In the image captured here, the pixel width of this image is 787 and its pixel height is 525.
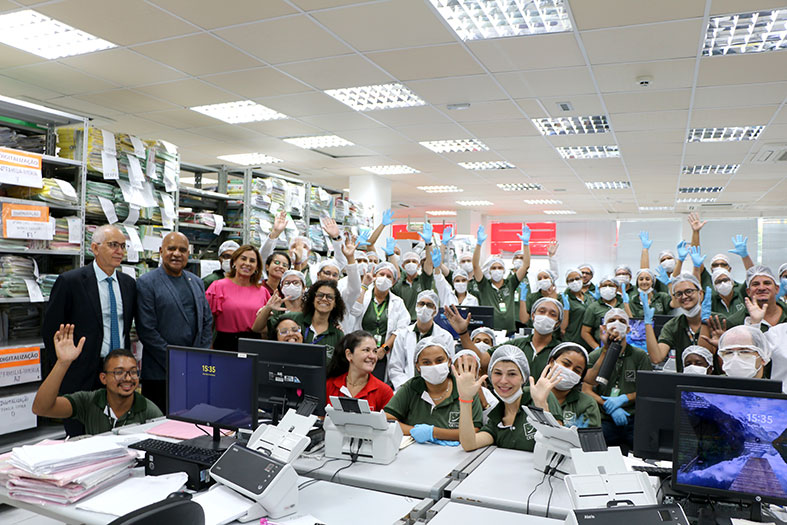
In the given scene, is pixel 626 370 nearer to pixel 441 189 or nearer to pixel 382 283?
pixel 382 283

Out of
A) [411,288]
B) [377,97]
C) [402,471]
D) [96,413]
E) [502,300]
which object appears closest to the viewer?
[402,471]

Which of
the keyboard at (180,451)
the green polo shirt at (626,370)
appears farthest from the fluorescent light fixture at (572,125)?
the keyboard at (180,451)

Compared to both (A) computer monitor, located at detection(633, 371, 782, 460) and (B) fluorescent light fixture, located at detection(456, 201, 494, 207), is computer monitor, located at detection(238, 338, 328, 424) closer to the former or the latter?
(A) computer monitor, located at detection(633, 371, 782, 460)

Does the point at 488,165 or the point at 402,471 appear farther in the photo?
the point at 488,165

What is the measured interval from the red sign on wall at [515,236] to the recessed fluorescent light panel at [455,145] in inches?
294

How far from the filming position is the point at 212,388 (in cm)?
234

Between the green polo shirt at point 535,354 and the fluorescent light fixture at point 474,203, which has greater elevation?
the fluorescent light fixture at point 474,203

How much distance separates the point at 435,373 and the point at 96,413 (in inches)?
69.9

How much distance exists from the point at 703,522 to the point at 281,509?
4.68 feet

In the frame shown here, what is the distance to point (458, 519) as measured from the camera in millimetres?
1854

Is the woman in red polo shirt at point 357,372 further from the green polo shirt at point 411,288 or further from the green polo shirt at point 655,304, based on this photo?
the green polo shirt at point 655,304

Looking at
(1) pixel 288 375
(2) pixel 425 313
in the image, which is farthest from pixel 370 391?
(2) pixel 425 313

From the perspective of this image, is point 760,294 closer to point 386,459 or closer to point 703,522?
point 703,522

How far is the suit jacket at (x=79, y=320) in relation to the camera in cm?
316
